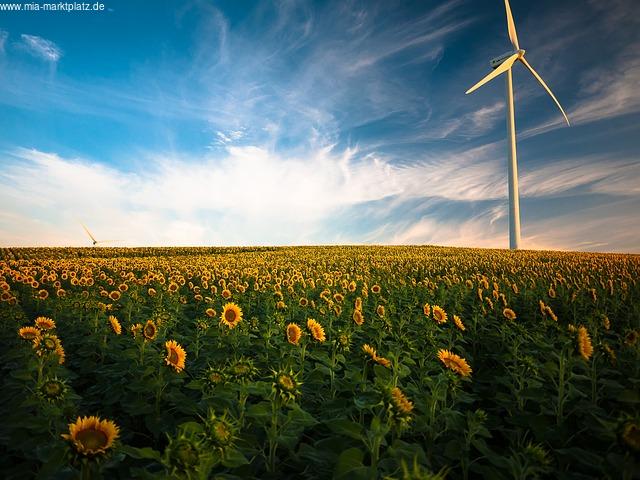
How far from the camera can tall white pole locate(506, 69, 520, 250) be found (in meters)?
44.8

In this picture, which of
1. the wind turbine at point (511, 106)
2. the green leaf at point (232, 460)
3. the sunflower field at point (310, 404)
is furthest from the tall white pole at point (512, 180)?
the green leaf at point (232, 460)

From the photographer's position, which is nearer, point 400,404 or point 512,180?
point 400,404

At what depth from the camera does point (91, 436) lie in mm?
2230

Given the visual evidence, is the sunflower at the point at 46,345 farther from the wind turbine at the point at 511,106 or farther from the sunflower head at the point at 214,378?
the wind turbine at the point at 511,106

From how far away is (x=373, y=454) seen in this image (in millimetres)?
2336

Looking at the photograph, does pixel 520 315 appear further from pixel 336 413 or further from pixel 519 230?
pixel 519 230

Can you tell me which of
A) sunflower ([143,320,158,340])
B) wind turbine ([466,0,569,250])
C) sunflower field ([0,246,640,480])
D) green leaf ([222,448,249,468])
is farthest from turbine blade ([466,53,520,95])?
green leaf ([222,448,249,468])

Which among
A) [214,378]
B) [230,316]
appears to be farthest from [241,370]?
[230,316]

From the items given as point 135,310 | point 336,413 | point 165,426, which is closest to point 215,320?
point 135,310

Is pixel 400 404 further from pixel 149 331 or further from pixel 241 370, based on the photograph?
pixel 149 331

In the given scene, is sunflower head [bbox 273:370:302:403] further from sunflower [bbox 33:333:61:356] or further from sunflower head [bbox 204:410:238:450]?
sunflower [bbox 33:333:61:356]

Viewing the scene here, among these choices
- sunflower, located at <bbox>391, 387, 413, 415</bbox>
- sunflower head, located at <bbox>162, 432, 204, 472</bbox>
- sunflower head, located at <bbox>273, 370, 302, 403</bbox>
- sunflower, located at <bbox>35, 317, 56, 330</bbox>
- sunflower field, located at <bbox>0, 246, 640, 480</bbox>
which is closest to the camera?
sunflower head, located at <bbox>162, 432, 204, 472</bbox>

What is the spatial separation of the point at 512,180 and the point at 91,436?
51903 millimetres

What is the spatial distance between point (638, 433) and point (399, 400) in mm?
1285
